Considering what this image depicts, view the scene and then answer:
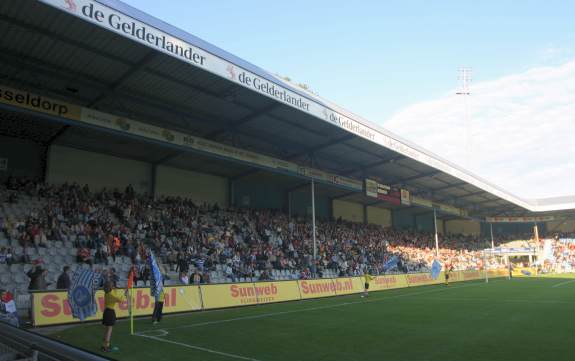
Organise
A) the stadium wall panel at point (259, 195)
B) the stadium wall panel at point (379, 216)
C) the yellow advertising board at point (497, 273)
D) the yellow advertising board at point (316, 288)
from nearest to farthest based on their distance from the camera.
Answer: the yellow advertising board at point (316, 288)
the stadium wall panel at point (259, 195)
the yellow advertising board at point (497, 273)
the stadium wall panel at point (379, 216)

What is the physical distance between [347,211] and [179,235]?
2553 cm

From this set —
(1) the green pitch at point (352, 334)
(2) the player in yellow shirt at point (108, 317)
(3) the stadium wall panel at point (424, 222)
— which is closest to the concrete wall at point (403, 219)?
(3) the stadium wall panel at point (424, 222)

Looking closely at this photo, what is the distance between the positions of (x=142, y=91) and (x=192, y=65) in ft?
14.2

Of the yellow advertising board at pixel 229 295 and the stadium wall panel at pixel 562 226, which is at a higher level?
the stadium wall panel at pixel 562 226

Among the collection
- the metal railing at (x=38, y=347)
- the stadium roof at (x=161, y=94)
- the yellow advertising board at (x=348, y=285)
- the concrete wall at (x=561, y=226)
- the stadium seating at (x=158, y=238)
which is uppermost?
the stadium roof at (x=161, y=94)

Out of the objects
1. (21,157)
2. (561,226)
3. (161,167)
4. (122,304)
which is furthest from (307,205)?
(561,226)

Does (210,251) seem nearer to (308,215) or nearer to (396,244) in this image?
(308,215)

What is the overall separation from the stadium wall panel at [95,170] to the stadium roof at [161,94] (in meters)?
0.65

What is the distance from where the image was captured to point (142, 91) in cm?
2103

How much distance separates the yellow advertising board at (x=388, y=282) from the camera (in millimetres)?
30172

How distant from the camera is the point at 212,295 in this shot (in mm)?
19203

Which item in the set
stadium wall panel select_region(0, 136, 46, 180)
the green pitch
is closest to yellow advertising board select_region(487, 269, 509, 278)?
the green pitch

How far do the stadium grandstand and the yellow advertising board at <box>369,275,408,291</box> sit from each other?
0.54 meters

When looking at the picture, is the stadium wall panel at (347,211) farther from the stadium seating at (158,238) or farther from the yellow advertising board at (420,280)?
the yellow advertising board at (420,280)
